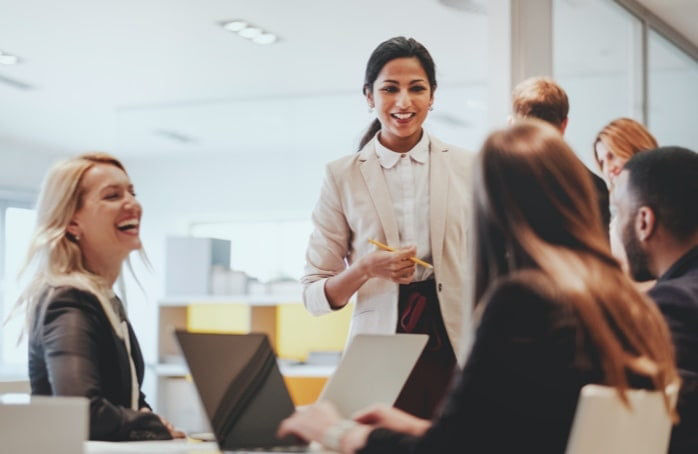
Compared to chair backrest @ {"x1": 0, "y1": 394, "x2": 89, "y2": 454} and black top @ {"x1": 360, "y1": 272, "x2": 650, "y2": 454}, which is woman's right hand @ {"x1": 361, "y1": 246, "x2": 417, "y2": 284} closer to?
black top @ {"x1": 360, "y1": 272, "x2": 650, "y2": 454}

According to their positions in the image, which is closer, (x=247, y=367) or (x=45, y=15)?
(x=247, y=367)

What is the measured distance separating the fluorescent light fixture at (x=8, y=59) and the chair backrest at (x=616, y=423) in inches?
239

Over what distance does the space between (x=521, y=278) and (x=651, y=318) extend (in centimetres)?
23

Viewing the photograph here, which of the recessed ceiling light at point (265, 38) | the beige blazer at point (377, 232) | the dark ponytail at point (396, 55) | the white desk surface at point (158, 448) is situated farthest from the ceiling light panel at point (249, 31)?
the white desk surface at point (158, 448)

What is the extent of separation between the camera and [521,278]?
1456mm

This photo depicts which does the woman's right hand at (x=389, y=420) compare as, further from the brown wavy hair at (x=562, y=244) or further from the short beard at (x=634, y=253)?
the short beard at (x=634, y=253)

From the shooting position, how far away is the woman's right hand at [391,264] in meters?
2.47

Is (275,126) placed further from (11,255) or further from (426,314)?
(426,314)

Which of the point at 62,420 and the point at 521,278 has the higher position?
the point at 521,278

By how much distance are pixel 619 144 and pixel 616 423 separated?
2.25m

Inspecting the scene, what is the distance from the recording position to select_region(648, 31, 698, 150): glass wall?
628cm

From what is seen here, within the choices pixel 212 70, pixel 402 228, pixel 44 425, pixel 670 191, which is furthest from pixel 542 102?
pixel 212 70

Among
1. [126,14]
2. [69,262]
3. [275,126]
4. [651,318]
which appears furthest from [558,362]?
[275,126]

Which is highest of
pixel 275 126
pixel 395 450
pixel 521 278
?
pixel 275 126
